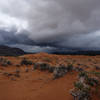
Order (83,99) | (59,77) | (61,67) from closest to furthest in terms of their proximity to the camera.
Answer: (83,99)
(59,77)
(61,67)

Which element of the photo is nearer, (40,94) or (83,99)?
(83,99)

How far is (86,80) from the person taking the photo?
17.4ft

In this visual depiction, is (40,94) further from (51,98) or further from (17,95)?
(17,95)

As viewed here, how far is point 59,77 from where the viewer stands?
8242 millimetres

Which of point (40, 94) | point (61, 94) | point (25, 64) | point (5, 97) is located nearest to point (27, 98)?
point (40, 94)

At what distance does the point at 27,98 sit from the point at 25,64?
1172cm

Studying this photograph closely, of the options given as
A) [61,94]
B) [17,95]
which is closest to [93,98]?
[61,94]

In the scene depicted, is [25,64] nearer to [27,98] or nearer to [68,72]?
[68,72]

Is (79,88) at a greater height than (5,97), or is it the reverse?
(79,88)

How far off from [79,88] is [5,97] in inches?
189

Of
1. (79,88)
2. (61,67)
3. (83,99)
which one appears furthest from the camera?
(61,67)

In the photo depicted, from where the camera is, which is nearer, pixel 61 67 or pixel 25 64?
pixel 61 67

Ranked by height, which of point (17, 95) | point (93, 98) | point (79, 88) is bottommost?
point (17, 95)

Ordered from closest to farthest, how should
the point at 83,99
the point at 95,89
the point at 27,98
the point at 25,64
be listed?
the point at 83,99, the point at 95,89, the point at 27,98, the point at 25,64
